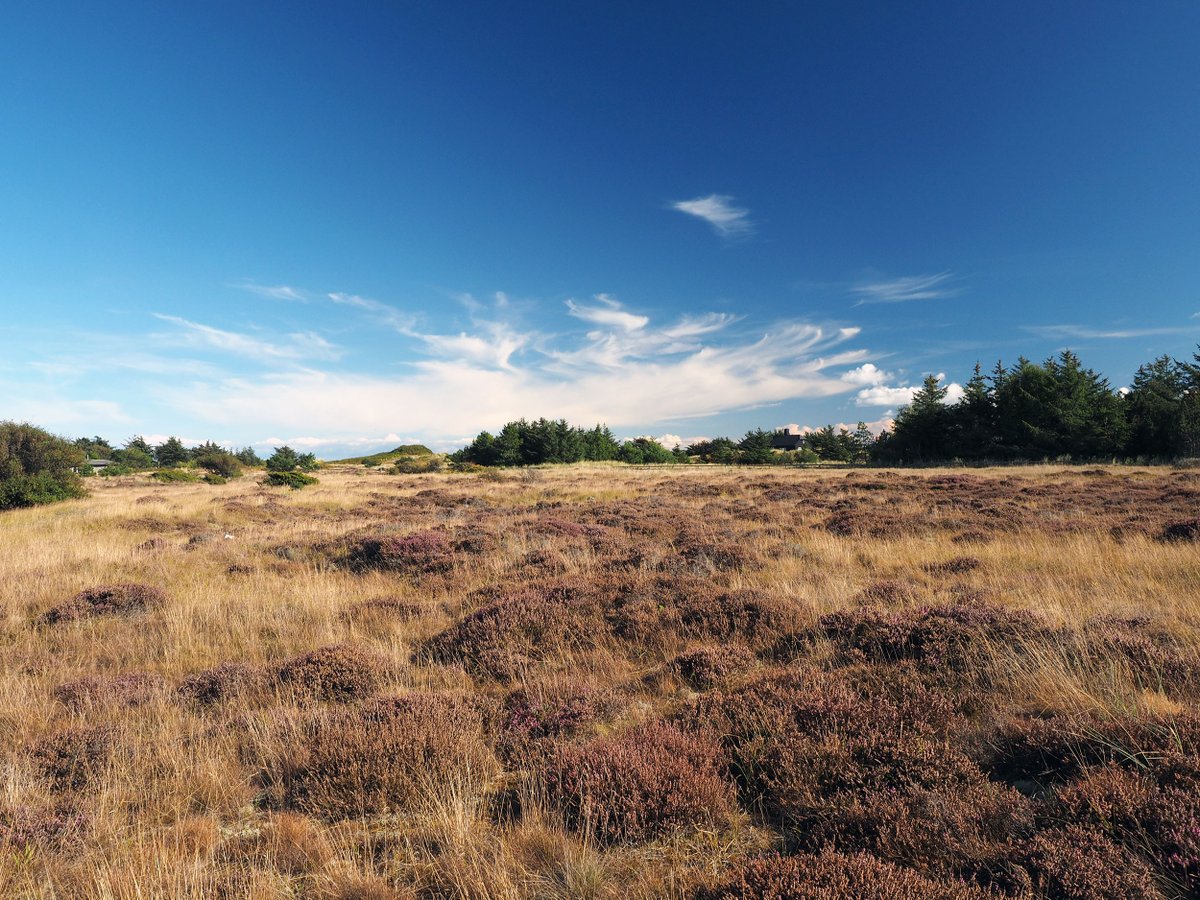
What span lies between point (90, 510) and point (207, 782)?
2208 centimetres

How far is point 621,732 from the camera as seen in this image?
4.02 m

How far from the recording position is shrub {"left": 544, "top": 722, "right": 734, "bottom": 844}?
9.54 feet

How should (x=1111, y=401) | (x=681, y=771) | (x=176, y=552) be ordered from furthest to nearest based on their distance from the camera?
(x=1111, y=401) < (x=176, y=552) < (x=681, y=771)

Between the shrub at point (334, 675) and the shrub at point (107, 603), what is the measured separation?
4470 mm

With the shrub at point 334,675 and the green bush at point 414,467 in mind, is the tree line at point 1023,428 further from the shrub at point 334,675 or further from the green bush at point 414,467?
the shrub at point 334,675

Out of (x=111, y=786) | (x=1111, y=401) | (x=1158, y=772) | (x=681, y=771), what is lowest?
(x=111, y=786)

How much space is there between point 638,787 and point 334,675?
376 cm

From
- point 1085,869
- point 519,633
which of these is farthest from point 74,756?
point 1085,869

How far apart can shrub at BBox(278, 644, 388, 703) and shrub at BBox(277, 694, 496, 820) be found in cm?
86

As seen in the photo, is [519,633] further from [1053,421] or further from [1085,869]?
[1053,421]

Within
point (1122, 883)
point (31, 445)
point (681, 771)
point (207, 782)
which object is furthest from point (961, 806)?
point (31, 445)

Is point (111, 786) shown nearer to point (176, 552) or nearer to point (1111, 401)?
point (176, 552)

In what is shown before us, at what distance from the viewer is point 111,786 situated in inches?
138

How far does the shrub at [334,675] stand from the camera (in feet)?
16.4
